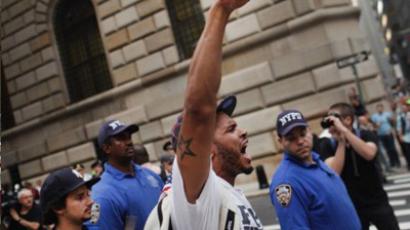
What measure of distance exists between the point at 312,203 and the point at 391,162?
11108 mm

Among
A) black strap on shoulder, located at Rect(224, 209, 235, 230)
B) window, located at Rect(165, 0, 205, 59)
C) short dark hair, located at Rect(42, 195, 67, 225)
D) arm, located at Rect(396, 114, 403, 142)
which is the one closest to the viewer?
black strap on shoulder, located at Rect(224, 209, 235, 230)

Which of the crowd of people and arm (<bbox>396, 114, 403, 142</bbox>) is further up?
the crowd of people

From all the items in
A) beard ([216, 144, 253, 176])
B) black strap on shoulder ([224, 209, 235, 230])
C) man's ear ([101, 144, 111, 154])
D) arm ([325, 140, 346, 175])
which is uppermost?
man's ear ([101, 144, 111, 154])

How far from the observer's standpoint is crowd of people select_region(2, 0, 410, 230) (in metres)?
1.97

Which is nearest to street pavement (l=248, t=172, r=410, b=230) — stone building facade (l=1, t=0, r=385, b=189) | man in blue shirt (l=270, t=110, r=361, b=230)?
stone building facade (l=1, t=0, r=385, b=189)

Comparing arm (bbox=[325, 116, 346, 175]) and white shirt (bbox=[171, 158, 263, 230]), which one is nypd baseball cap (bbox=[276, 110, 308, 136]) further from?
white shirt (bbox=[171, 158, 263, 230])

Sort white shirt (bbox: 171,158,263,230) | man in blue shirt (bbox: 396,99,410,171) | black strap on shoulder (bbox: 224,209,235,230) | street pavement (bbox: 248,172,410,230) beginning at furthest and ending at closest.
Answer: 1. man in blue shirt (bbox: 396,99,410,171)
2. street pavement (bbox: 248,172,410,230)
3. black strap on shoulder (bbox: 224,209,235,230)
4. white shirt (bbox: 171,158,263,230)

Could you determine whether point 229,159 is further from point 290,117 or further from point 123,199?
point 123,199

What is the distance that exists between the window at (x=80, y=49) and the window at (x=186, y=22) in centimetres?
312

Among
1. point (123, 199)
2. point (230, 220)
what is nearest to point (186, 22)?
point (123, 199)

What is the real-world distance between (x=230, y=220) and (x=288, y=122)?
1.84 meters

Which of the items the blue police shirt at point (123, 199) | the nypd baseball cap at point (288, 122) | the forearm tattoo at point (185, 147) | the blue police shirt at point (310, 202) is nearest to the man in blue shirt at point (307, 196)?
the blue police shirt at point (310, 202)

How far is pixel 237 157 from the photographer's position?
8.14ft

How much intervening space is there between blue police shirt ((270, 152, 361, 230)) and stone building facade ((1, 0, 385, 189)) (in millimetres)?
10103
